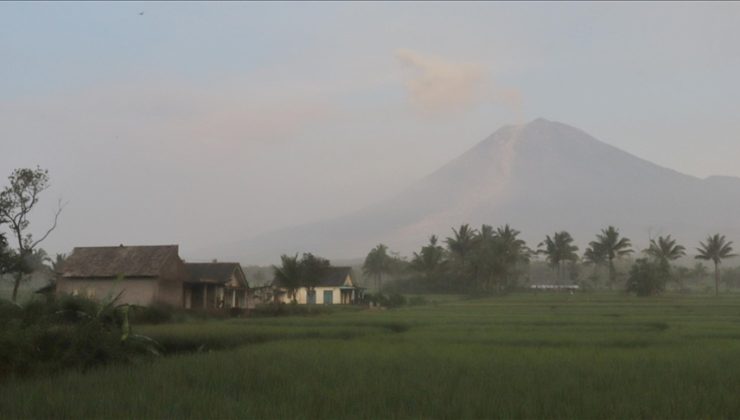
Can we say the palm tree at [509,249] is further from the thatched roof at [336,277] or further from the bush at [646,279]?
the thatched roof at [336,277]

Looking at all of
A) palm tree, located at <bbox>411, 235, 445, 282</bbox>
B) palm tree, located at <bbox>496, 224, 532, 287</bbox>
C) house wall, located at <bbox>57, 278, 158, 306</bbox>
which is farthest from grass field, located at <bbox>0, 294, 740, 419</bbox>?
palm tree, located at <bbox>411, 235, 445, 282</bbox>

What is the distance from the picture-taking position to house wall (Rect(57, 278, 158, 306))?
3578cm

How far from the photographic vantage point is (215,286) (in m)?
43.6

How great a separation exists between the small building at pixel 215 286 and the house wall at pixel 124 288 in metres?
3.22

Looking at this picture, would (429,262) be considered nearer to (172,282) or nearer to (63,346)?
(172,282)

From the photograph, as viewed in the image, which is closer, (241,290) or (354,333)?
(354,333)

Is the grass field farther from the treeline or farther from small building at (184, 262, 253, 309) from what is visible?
the treeline

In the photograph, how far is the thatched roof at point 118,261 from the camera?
3619cm

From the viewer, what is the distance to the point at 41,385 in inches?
433

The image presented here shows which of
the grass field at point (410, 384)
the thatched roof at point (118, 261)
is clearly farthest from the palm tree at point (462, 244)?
the grass field at point (410, 384)

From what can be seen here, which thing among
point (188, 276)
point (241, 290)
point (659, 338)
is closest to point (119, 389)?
point (659, 338)

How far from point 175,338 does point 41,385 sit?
8.73m

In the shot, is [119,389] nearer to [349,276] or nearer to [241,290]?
[241,290]

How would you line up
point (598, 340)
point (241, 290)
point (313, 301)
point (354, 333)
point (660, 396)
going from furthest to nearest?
point (313, 301) → point (241, 290) → point (354, 333) → point (598, 340) → point (660, 396)
